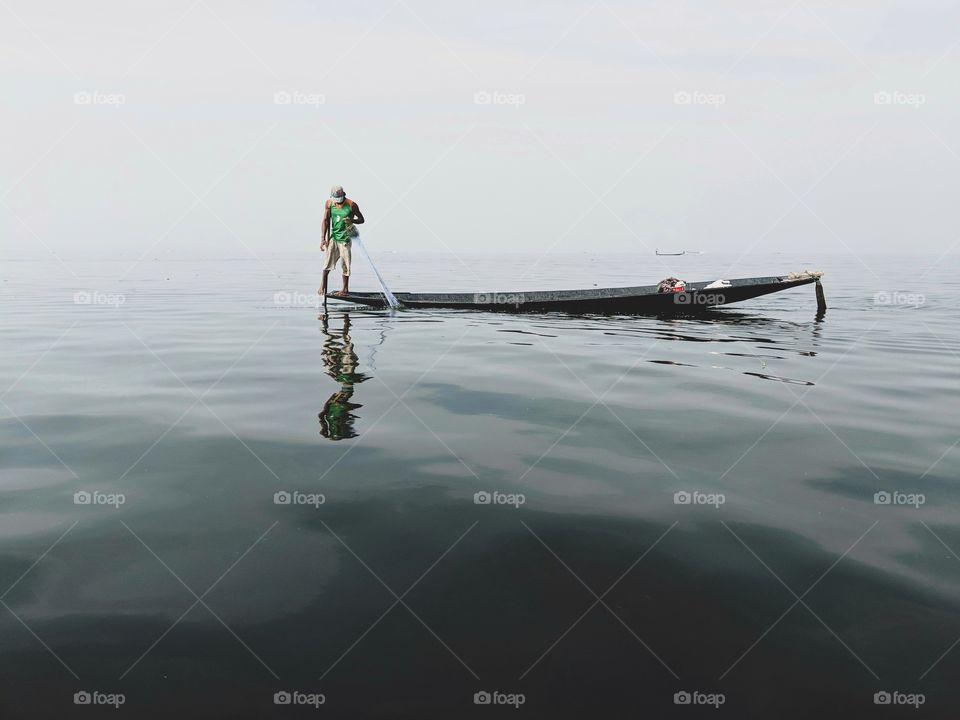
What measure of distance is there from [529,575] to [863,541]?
7.64 ft

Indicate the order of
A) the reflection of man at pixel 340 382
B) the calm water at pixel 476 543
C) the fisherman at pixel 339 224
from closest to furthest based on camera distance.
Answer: the calm water at pixel 476 543 → the reflection of man at pixel 340 382 → the fisherman at pixel 339 224

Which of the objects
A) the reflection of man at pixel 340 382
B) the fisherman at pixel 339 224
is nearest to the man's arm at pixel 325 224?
the fisherman at pixel 339 224

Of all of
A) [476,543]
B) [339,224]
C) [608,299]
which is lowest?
[476,543]

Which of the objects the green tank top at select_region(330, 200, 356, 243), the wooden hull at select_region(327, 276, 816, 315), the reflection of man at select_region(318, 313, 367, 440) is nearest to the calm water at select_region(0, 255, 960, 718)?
the reflection of man at select_region(318, 313, 367, 440)

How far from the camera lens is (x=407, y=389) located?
8906mm

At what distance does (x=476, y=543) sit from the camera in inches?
177

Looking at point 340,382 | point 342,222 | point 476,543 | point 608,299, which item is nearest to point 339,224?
point 342,222

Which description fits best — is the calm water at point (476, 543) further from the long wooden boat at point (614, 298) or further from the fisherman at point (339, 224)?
the fisherman at point (339, 224)

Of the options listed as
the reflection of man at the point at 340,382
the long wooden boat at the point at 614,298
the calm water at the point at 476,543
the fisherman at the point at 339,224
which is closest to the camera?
the calm water at the point at 476,543

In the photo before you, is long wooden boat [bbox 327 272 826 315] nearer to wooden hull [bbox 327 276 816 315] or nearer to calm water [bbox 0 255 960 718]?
wooden hull [bbox 327 276 816 315]

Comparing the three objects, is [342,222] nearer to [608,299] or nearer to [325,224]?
[325,224]

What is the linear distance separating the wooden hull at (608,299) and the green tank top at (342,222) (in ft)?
5.44

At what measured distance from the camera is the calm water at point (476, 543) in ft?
10.6

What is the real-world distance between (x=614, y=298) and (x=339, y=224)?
771 cm
